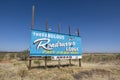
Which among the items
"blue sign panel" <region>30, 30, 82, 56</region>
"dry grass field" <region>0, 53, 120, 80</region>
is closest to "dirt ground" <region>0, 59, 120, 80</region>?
"dry grass field" <region>0, 53, 120, 80</region>

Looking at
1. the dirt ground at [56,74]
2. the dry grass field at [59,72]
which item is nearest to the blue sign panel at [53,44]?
the dry grass field at [59,72]

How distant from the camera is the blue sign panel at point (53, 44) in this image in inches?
509

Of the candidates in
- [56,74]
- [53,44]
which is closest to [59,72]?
[56,74]

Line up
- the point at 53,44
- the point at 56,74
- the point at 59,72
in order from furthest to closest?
1. the point at 53,44
2. the point at 59,72
3. the point at 56,74

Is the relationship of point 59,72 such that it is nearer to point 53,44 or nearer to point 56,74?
point 56,74

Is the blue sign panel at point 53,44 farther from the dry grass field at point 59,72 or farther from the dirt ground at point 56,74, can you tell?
the dirt ground at point 56,74

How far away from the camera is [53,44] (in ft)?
46.9

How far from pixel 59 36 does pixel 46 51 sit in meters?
2.28

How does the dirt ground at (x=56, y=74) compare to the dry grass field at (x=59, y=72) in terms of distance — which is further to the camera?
the dry grass field at (x=59, y=72)

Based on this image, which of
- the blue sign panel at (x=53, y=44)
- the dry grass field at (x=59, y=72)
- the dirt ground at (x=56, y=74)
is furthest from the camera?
the blue sign panel at (x=53, y=44)

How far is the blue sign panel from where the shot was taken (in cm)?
1293

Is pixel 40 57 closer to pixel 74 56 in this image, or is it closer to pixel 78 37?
pixel 74 56

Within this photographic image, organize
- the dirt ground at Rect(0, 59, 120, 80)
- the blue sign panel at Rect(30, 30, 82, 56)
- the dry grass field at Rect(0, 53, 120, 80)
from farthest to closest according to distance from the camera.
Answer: the blue sign panel at Rect(30, 30, 82, 56) → the dry grass field at Rect(0, 53, 120, 80) → the dirt ground at Rect(0, 59, 120, 80)

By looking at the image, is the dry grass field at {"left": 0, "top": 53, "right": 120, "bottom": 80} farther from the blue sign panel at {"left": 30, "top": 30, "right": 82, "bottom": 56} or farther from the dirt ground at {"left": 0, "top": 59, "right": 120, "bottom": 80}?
the blue sign panel at {"left": 30, "top": 30, "right": 82, "bottom": 56}
